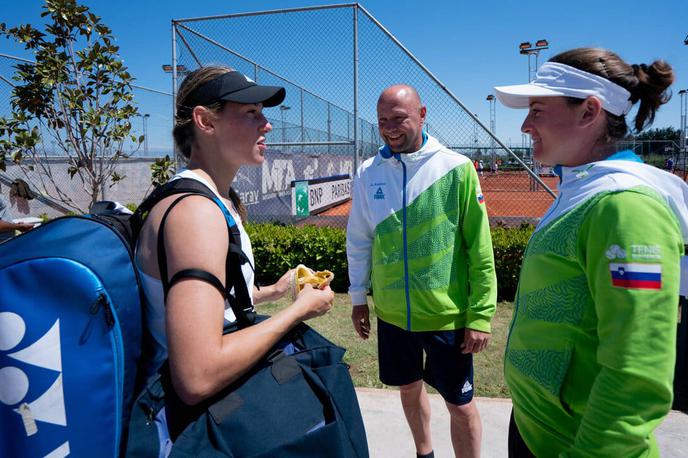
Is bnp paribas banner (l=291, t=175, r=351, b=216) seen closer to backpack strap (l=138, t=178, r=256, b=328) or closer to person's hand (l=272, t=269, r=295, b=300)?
person's hand (l=272, t=269, r=295, b=300)

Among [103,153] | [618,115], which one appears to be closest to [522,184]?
[103,153]

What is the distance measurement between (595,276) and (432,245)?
1.41 meters

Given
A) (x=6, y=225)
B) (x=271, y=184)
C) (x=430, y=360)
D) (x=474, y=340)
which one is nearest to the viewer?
→ (x=474, y=340)

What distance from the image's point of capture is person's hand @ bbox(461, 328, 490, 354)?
96.6 inches

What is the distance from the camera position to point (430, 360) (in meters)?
2.60

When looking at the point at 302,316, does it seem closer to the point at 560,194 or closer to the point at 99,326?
the point at 99,326

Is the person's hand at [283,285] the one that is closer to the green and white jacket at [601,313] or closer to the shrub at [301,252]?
the green and white jacket at [601,313]

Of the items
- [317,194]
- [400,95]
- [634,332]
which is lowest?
[634,332]

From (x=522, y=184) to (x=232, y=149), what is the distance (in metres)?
32.4

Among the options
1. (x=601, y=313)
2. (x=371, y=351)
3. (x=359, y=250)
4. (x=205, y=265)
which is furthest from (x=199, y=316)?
(x=371, y=351)

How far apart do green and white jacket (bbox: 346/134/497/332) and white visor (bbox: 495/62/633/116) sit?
109 centimetres

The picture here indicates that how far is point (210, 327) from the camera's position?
108 cm

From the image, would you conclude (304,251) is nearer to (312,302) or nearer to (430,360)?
(430,360)

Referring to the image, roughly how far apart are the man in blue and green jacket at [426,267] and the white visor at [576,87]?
1101 mm
